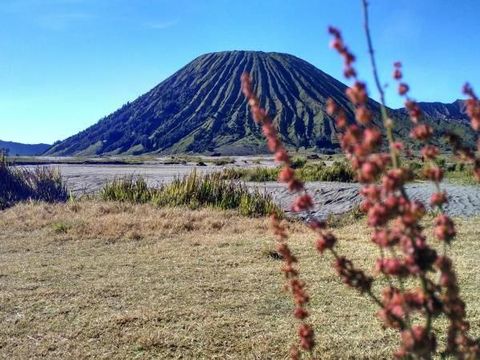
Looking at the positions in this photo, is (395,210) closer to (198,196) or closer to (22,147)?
(198,196)

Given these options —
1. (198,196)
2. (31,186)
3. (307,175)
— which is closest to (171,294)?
(198,196)

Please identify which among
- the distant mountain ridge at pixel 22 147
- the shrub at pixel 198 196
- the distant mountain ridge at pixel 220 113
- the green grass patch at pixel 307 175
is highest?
the distant mountain ridge at pixel 220 113

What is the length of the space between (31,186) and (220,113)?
4060 inches

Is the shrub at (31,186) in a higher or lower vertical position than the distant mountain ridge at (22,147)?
lower

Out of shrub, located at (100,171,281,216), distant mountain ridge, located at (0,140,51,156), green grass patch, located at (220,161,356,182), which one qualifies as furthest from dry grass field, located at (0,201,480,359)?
distant mountain ridge, located at (0,140,51,156)

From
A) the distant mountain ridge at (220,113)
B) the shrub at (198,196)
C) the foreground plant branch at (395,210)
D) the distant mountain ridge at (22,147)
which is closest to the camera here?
the foreground plant branch at (395,210)

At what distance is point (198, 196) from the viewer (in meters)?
13.0

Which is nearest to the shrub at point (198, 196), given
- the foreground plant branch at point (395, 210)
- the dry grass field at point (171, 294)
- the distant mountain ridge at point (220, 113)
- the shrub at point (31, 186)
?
the shrub at point (31, 186)

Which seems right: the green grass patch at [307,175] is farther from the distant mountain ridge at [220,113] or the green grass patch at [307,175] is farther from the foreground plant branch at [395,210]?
the distant mountain ridge at [220,113]

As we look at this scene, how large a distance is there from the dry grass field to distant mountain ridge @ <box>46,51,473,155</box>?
269 feet

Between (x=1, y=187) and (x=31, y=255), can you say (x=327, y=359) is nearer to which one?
(x=31, y=255)

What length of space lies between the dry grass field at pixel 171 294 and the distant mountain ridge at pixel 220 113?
269 ft

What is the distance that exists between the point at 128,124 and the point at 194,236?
405 ft

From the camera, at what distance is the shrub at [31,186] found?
15.0 m
